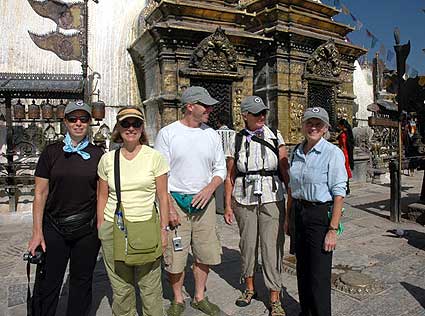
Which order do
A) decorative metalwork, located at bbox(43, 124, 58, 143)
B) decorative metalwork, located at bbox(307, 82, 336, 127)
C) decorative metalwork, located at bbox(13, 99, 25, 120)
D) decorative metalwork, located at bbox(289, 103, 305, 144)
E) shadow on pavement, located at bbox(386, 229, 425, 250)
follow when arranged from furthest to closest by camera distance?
decorative metalwork, located at bbox(43, 124, 58, 143), decorative metalwork, located at bbox(307, 82, 336, 127), decorative metalwork, located at bbox(289, 103, 305, 144), decorative metalwork, located at bbox(13, 99, 25, 120), shadow on pavement, located at bbox(386, 229, 425, 250)

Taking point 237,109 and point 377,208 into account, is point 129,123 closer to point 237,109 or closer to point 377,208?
point 237,109

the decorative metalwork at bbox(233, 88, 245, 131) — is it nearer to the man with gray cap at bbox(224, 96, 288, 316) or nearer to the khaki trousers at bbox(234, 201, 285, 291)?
the man with gray cap at bbox(224, 96, 288, 316)

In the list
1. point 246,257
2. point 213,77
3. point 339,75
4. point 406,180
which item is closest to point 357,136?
point 406,180

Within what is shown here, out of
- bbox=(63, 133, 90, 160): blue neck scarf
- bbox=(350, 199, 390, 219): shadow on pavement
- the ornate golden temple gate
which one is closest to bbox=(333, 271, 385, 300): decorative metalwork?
bbox=(63, 133, 90, 160): blue neck scarf

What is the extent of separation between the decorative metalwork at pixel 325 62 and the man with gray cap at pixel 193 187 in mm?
7726

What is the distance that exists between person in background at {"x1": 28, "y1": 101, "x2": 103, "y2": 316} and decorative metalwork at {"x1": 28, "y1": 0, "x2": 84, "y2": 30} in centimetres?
1095

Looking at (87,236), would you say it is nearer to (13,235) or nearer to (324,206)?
(324,206)

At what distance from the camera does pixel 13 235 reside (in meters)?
6.62

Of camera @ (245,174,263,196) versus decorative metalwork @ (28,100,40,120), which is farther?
decorative metalwork @ (28,100,40,120)

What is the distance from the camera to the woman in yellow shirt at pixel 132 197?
2.76m

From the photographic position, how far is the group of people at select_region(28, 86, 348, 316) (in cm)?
284

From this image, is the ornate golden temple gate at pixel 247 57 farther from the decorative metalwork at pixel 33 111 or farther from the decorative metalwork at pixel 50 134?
the decorative metalwork at pixel 50 134

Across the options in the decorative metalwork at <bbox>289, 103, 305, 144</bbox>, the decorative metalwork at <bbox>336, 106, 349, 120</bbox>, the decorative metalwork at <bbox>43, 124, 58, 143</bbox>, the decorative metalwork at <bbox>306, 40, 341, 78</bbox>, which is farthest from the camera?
the decorative metalwork at <bbox>336, 106, 349, 120</bbox>

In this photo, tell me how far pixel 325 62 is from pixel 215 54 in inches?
149
